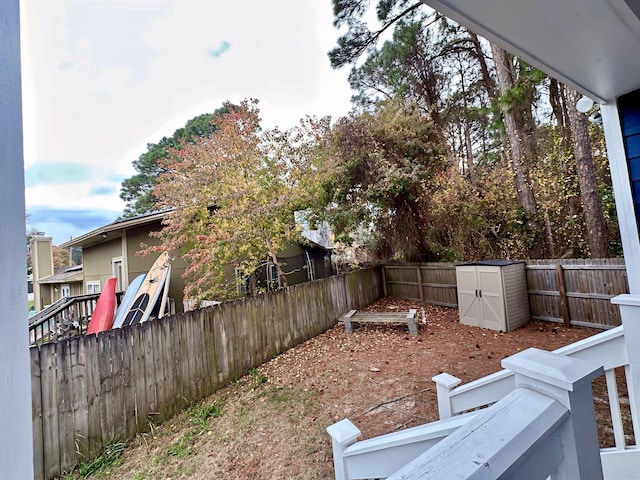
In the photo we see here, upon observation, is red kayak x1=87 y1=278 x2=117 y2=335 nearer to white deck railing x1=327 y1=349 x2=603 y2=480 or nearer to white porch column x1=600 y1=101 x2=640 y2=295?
white deck railing x1=327 y1=349 x2=603 y2=480

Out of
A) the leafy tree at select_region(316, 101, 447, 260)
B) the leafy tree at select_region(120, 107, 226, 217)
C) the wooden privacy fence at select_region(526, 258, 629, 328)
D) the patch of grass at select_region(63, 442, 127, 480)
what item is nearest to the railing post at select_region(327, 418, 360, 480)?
the patch of grass at select_region(63, 442, 127, 480)

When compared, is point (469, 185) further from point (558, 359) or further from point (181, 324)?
point (558, 359)

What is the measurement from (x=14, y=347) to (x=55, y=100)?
5.23 ft

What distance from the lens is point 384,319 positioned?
6.50m

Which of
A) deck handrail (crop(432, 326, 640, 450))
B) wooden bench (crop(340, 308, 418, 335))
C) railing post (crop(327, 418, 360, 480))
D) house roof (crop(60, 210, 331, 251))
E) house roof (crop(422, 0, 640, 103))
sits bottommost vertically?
wooden bench (crop(340, 308, 418, 335))

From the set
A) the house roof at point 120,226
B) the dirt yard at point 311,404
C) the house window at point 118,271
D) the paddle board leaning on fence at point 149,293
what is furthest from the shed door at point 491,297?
the house window at point 118,271

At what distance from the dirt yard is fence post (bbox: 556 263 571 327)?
0.77 feet

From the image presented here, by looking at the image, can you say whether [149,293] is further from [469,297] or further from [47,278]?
[47,278]

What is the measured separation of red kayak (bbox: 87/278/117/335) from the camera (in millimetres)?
7091

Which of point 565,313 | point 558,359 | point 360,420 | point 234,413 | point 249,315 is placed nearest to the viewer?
point 558,359

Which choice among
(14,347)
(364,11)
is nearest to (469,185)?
(364,11)

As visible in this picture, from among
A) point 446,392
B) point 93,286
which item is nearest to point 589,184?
point 446,392

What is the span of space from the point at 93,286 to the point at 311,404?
1043cm

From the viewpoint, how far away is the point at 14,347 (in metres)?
0.60
